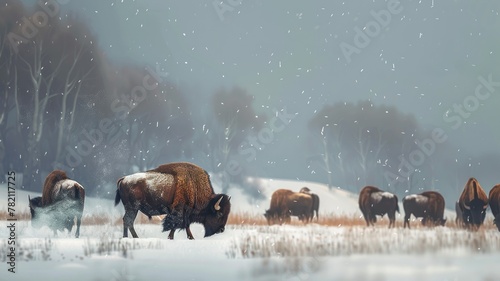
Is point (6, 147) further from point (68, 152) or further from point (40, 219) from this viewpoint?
point (40, 219)

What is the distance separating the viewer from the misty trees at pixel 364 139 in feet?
141

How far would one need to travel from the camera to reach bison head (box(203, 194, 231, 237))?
14461 mm

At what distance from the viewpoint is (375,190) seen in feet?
77.3

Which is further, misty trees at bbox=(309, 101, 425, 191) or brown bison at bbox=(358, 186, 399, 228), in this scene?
misty trees at bbox=(309, 101, 425, 191)

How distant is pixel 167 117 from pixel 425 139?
16.0 metres

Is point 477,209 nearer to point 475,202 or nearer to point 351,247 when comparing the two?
point 475,202

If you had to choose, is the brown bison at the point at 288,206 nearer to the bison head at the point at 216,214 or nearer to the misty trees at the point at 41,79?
the bison head at the point at 216,214

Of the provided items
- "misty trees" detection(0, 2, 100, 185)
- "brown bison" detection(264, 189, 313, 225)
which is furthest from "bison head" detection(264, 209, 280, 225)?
"misty trees" detection(0, 2, 100, 185)

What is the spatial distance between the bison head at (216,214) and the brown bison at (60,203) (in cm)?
306

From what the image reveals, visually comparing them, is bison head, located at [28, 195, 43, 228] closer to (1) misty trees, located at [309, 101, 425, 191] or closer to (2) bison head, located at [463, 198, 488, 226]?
(2) bison head, located at [463, 198, 488, 226]

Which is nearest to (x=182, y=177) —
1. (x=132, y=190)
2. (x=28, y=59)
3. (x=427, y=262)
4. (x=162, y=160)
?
(x=132, y=190)

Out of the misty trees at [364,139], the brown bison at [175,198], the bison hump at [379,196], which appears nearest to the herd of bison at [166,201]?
the brown bison at [175,198]

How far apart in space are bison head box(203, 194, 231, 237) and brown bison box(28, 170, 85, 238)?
3.06 meters

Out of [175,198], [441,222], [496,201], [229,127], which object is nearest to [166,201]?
[175,198]
